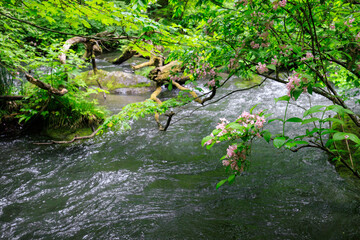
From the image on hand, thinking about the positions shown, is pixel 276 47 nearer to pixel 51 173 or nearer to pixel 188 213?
pixel 188 213

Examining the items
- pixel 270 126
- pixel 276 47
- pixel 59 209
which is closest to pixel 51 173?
pixel 59 209

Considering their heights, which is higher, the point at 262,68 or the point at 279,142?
the point at 262,68

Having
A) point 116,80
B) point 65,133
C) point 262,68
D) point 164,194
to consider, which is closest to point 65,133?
point 65,133

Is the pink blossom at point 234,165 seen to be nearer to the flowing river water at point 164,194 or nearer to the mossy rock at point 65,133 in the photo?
the flowing river water at point 164,194

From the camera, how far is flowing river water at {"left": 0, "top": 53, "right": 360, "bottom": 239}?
2488 mm

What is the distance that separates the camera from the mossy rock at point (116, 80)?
9211 mm

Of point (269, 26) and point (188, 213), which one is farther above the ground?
point (269, 26)

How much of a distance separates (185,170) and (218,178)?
60 centimetres

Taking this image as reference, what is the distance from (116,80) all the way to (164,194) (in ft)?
24.1

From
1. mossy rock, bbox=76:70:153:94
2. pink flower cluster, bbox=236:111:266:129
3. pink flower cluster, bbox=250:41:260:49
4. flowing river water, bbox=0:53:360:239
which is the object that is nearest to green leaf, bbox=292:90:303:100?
pink flower cluster, bbox=236:111:266:129

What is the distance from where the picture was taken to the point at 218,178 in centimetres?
349

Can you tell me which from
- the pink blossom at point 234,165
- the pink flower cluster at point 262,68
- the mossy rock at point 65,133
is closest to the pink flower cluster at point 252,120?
the pink blossom at point 234,165

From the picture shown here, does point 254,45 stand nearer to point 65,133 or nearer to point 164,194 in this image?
point 164,194

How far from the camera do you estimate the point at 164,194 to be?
3.16 meters
